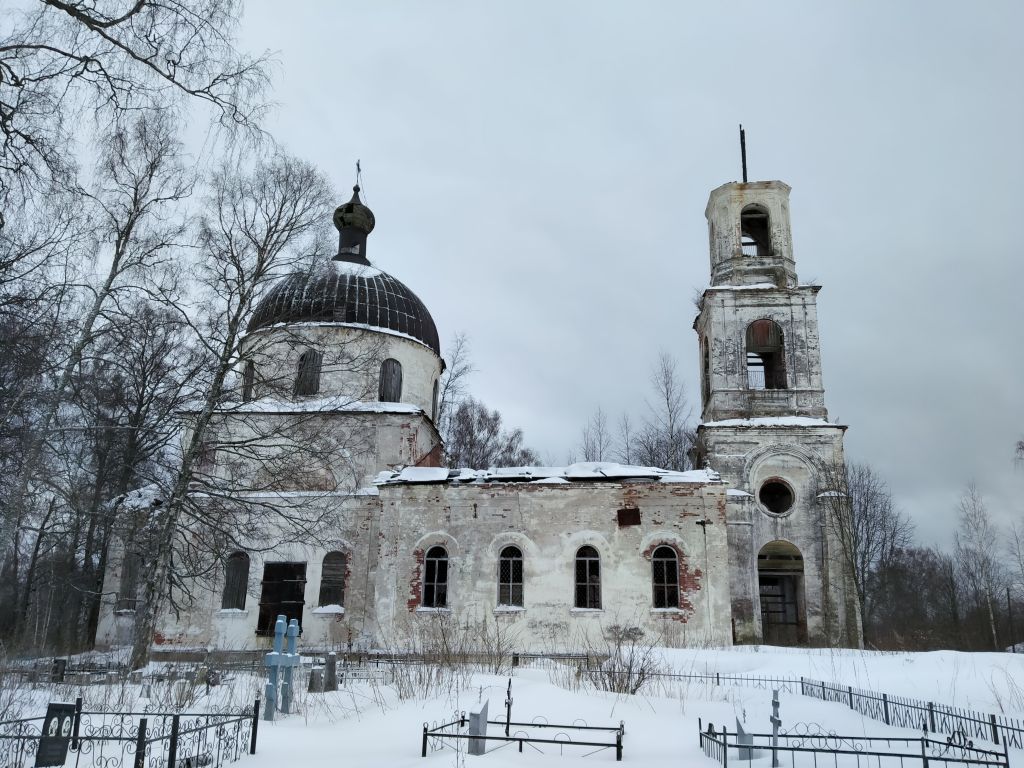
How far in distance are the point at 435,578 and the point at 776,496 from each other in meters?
10.4

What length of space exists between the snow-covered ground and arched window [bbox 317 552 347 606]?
21.4 ft

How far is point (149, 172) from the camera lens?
46.9 ft

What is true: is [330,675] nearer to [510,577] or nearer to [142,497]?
[510,577]

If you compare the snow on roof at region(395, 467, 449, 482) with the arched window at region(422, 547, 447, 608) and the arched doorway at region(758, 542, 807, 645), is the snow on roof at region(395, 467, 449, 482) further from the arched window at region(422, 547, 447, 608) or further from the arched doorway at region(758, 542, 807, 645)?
the arched doorway at region(758, 542, 807, 645)

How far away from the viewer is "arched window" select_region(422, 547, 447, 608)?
2075 cm

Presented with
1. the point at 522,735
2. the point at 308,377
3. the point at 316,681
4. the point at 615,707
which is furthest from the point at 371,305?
the point at 522,735

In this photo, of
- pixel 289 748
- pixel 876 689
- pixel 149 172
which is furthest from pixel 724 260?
pixel 289 748

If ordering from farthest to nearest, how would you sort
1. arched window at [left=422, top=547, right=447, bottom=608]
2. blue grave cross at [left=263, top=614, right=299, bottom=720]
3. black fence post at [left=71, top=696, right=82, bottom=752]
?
arched window at [left=422, top=547, right=447, bottom=608], blue grave cross at [left=263, top=614, right=299, bottom=720], black fence post at [left=71, top=696, right=82, bottom=752]

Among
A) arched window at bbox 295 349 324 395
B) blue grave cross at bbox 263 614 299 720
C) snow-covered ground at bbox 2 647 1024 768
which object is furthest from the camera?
arched window at bbox 295 349 324 395

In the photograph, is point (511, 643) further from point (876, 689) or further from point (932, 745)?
point (932, 745)

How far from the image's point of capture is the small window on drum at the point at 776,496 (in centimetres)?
2334

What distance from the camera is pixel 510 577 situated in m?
20.7

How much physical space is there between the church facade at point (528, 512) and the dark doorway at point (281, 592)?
0.04 m

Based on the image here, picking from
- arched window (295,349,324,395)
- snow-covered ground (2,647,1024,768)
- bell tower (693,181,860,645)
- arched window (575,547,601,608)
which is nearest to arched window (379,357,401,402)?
arched window (295,349,324,395)
